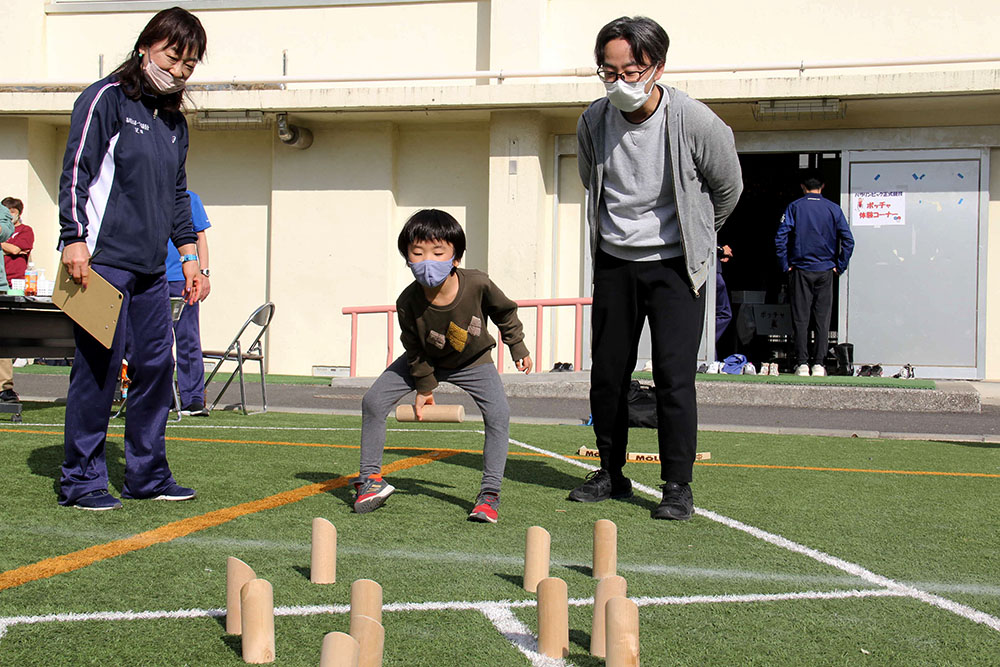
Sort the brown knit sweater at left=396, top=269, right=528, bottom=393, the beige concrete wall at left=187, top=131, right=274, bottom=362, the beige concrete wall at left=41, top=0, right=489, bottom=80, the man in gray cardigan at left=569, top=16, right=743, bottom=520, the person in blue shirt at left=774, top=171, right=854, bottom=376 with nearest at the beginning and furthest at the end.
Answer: the brown knit sweater at left=396, top=269, right=528, bottom=393
the man in gray cardigan at left=569, top=16, right=743, bottom=520
the person in blue shirt at left=774, top=171, right=854, bottom=376
the beige concrete wall at left=41, top=0, right=489, bottom=80
the beige concrete wall at left=187, top=131, right=274, bottom=362

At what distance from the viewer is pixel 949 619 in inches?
125

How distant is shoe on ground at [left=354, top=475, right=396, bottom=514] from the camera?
4.67 meters

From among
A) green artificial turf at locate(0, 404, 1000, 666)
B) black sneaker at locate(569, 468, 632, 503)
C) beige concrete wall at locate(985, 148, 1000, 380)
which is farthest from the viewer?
beige concrete wall at locate(985, 148, 1000, 380)

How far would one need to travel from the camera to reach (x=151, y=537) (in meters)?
4.04

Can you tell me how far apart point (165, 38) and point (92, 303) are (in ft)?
3.72

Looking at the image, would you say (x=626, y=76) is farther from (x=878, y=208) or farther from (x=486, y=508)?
(x=878, y=208)

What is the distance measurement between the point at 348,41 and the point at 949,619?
47.8ft

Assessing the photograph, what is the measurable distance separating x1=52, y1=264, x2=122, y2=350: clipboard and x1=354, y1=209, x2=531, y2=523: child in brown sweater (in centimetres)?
111

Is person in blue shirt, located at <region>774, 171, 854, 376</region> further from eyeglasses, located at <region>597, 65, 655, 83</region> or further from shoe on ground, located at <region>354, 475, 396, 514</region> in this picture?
shoe on ground, located at <region>354, 475, 396, 514</region>

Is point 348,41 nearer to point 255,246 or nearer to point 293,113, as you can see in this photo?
point 293,113

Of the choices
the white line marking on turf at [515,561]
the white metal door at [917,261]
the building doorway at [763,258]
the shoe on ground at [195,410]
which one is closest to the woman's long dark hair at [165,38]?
the white line marking on turf at [515,561]

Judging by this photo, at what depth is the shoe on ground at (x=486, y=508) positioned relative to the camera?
4.55m

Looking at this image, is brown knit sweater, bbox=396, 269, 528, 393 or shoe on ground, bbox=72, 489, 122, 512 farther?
brown knit sweater, bbox=396, 269, 528, 393

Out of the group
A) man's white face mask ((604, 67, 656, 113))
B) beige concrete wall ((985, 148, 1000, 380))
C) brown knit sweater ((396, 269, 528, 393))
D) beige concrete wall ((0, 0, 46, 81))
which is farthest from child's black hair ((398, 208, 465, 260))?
beige concrete wall ((0, 0, 46, 81))
